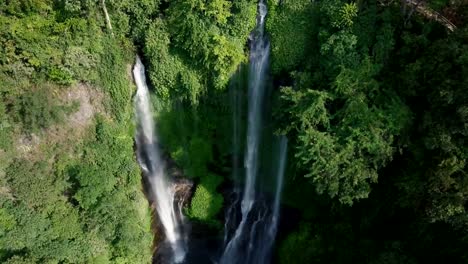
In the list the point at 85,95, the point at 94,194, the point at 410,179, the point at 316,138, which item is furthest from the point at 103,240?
the point at 410,179

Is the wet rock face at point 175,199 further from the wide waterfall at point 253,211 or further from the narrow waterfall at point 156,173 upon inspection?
the wide waterfall at point 253,211

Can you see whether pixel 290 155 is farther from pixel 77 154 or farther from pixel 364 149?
pixel 77 154

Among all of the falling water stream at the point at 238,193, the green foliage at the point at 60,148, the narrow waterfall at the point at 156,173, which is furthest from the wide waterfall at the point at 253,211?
the green foliage at the point at 60,148

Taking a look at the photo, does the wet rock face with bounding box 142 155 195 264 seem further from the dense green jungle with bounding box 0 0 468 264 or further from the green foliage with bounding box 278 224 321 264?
the green foliage with bounding box 278 224 321 264

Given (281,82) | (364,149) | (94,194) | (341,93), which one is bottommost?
(94,194)

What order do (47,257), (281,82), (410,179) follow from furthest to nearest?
(281,82), (47,257), (410,179)

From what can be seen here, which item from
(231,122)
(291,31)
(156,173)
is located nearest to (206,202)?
(156,173)

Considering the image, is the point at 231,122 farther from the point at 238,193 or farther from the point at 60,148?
the point at 60,148
